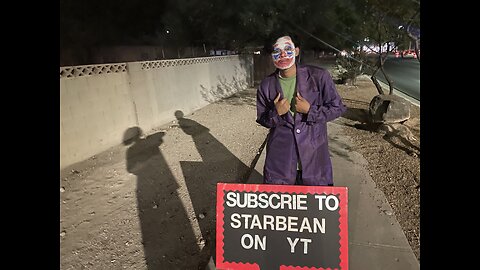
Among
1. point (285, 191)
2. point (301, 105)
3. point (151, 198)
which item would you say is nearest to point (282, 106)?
point (301, 105)

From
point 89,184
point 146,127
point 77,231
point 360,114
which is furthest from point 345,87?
point 77,231

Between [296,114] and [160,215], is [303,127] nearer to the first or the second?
[296,114]

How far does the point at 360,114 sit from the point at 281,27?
5.27m

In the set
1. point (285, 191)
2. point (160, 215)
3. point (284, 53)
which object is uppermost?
point (284, 53)

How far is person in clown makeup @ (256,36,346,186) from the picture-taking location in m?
2.01

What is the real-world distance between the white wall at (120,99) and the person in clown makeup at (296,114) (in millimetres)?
4188

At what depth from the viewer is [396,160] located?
4.62 meters

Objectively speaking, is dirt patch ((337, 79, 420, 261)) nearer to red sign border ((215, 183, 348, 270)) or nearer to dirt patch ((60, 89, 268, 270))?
red sign border ((215, 183, 348, 270))

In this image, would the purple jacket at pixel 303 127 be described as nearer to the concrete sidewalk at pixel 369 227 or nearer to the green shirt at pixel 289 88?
the green shirt at pixel 289 88

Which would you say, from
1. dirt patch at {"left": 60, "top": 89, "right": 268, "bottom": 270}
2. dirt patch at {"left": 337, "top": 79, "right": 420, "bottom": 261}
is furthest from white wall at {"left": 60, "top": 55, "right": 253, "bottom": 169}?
dirt patch at {"left": 337, "top": 79, "right": 420, "bottom": 261}

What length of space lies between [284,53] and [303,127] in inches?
19.3

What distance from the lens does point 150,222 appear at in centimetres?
334

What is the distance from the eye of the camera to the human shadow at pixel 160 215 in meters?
2.78

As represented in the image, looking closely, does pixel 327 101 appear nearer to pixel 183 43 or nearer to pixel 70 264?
pixel 70 264
